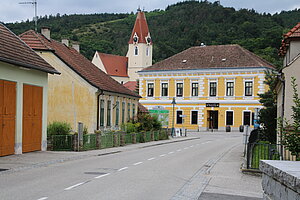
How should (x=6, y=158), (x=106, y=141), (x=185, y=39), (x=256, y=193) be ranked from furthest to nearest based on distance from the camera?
(x=185, y=39) < (x=106, y=141) < (x=6, y=158) < (x=256, y=193)

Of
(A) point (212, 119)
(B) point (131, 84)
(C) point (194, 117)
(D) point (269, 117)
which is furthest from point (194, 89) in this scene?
(B) point (131, 84)

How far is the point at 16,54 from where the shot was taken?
68.9 feet

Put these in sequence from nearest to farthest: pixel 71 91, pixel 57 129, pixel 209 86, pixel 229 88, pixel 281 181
A: pixel 281 181, pixel 57 129, pixel 71 91, pixel 229 88, pixel 209 86

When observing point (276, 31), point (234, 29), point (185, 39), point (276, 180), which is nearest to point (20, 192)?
point (276, 180)

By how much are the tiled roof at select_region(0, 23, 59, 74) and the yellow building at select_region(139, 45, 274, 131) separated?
136 ft

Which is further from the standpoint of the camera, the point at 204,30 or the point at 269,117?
the point at 204,30

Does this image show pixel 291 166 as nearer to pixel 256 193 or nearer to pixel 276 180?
pixel 276 180

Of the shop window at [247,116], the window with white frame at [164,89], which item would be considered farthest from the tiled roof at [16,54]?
the window with white frame at [164,89]

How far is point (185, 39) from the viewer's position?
13725 cm

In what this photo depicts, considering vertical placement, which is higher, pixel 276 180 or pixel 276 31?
pixel 276 31

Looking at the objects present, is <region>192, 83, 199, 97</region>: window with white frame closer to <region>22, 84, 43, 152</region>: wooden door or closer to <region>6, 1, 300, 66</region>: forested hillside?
A: <region>6, 1, 300, 66</region>: forested hillside

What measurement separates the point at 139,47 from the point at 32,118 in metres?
103

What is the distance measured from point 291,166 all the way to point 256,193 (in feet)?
24.5

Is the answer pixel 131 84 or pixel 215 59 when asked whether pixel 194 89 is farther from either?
pixel 131 84
